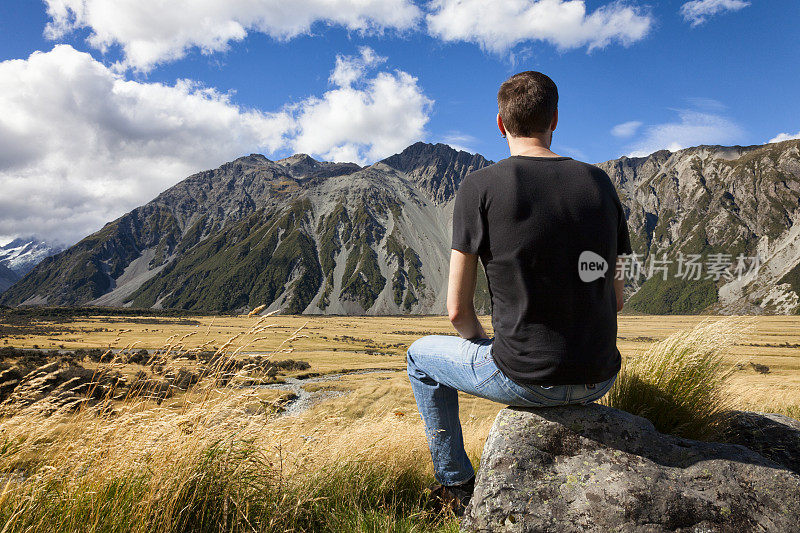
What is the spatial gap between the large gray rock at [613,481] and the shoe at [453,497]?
29.1 inches

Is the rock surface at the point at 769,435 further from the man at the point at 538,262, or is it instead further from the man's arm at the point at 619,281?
the man at the point at 538,262

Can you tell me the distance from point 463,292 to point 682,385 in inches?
121

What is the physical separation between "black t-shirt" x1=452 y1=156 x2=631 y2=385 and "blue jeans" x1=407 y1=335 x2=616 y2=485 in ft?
0.50

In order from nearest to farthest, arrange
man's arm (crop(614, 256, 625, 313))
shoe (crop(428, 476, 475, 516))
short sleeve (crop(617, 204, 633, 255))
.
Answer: short sleeve (crop(617, 204, 633, 255)) → man's arm (crop(614, 256, 625, 313)) → shoe (crop(428, 476, 475, 516))

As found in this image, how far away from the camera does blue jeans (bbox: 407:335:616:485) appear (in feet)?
9.36

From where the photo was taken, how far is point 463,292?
2.94 m

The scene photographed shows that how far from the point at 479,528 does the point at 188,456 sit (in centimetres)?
202

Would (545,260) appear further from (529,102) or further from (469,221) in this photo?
(529,102)

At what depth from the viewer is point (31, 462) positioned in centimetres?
328

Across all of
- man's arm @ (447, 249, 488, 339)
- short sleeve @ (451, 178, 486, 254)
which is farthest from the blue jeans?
short sleeve @ (451, 178, 486, 254)

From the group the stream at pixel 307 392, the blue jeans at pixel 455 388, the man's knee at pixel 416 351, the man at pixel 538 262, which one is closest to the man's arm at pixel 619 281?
the man at pixel 538 262

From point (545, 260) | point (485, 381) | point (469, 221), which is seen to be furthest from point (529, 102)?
point (485, 381)

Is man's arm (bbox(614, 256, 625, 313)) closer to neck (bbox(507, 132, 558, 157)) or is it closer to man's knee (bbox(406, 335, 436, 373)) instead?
neck (bbox(507, 132, 558, 157))

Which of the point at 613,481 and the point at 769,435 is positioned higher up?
the point at 613,481
